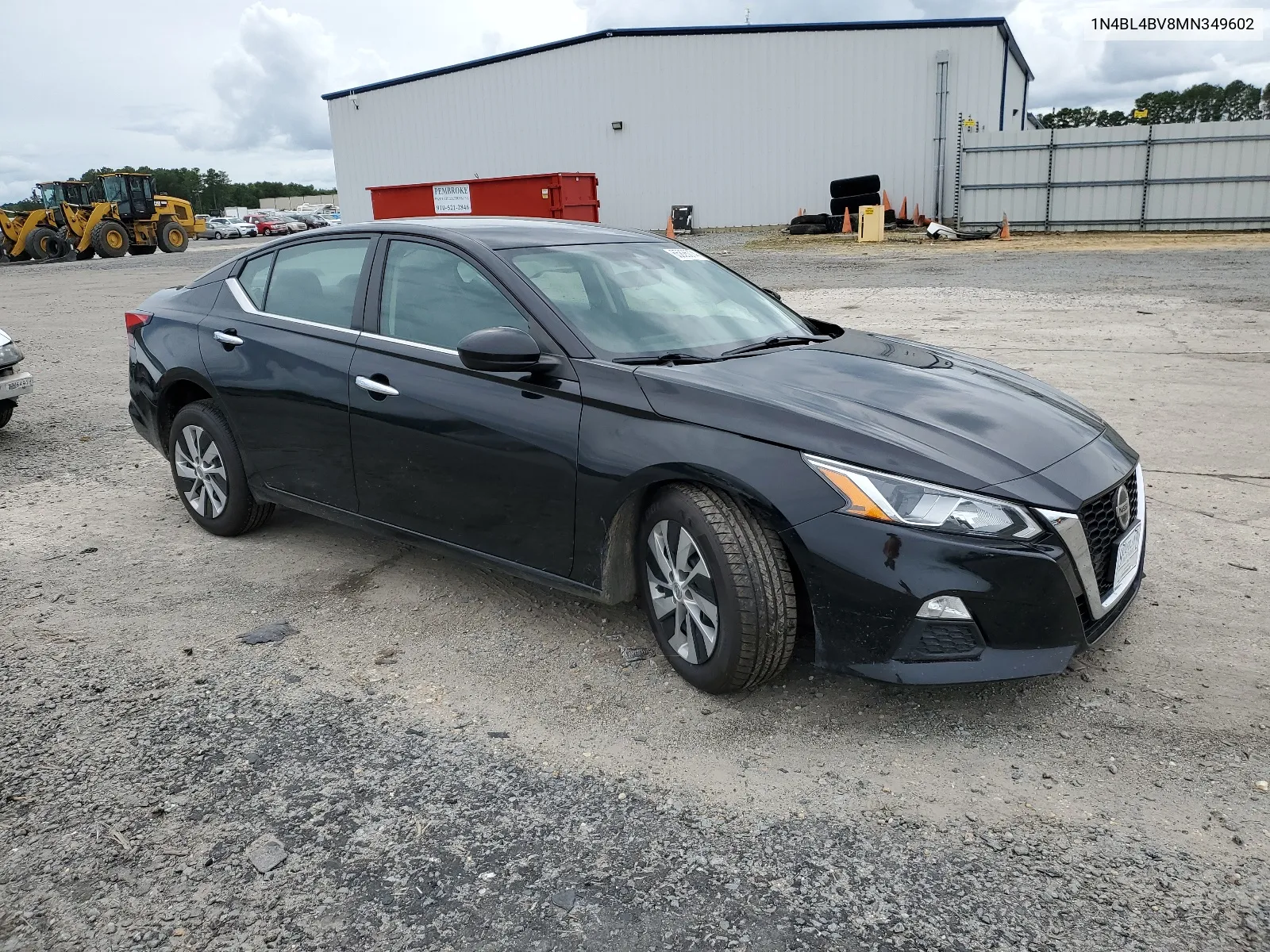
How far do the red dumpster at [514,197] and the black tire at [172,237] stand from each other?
1559 centimetres

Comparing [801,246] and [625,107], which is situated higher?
[625,107]

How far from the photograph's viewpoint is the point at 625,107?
34500 mm

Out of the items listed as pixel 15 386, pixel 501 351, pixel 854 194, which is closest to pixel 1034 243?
pixel 854 194

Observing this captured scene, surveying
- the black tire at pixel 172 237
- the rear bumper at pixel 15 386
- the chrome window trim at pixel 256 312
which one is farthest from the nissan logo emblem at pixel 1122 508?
the black tire at pixel 172 237

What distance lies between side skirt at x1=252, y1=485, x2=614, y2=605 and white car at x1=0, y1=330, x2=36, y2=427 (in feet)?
12.9

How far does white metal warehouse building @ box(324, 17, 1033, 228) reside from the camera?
3134 cm

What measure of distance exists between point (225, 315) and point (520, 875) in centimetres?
339

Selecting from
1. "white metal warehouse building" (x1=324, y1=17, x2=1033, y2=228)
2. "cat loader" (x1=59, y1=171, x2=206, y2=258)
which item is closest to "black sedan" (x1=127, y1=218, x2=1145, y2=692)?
"white metal warehouse building" (x1=324, y1=17, x2=1033, y2=228)

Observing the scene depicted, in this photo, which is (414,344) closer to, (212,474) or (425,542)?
(425,542)

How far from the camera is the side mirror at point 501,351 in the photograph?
140 inches

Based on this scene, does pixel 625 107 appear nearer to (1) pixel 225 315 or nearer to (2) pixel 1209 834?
(1) pixel 225 315

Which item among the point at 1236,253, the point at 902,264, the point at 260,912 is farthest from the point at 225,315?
the point at 1236,253

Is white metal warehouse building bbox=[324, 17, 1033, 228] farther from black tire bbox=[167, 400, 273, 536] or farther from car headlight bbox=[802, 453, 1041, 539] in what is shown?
car headlight bbox=[802, 453, 1041, 539]

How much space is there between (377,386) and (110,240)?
115 ft
